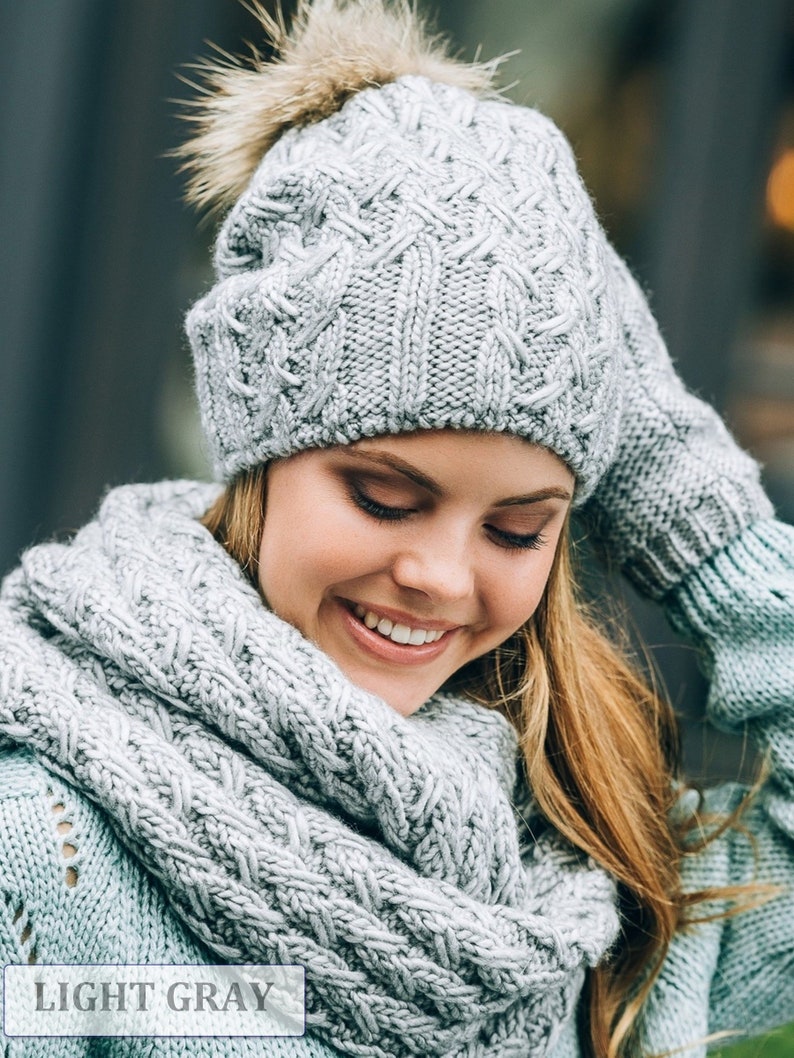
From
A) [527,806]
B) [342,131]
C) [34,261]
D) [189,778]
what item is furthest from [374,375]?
[34,261]

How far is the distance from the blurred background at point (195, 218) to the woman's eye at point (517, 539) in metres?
2.19

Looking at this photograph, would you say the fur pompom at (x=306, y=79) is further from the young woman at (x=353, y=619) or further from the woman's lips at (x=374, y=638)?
the woman's lips at (x=374, y=638)

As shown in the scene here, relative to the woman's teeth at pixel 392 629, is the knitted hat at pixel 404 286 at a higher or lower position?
higher

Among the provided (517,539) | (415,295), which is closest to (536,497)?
(517,539)

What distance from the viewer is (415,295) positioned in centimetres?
131

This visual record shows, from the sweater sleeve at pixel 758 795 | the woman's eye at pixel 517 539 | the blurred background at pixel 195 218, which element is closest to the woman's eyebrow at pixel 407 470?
the woman's eye at pixel 517 539

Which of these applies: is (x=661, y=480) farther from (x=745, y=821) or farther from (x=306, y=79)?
(x=306, y=79)

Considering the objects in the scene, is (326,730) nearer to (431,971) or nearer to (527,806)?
(431,971)

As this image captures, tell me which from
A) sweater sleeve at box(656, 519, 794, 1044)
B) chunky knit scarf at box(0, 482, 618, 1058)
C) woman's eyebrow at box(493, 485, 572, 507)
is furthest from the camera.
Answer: sweater sleeve at box(656, 519, 794, 1044)

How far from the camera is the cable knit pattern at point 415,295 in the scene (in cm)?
131

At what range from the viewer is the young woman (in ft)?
4.17

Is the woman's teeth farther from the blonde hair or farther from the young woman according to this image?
the blonde hair

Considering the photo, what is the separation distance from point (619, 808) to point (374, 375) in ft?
2.30

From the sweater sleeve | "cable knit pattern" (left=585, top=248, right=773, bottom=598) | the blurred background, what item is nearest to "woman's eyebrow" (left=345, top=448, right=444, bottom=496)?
"cable knit pattern" (left=585, top=248, right=773, bottom=598)
